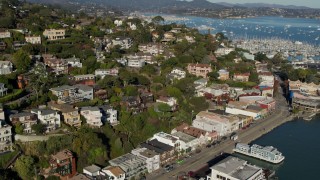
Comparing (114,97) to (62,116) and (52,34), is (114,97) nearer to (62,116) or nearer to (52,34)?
(62,116)

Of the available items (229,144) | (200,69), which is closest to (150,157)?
(229,144)

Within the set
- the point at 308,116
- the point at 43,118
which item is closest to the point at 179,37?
the point at 308,116

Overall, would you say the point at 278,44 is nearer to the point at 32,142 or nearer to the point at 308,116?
the point at 308,116

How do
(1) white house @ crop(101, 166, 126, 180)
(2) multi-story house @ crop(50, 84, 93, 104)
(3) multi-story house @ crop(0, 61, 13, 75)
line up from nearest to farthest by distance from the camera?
(1) white house @ crop(101, 166, 126, 180), (2) multi-story house @ crop(50, 84, 93, 104), (3) multi-story house @ crop(0, 61, 13, 75)

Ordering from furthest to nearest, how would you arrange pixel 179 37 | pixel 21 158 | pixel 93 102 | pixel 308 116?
pixel 179 37
pixel 308 116
pixel 93 102
pixel 21 158

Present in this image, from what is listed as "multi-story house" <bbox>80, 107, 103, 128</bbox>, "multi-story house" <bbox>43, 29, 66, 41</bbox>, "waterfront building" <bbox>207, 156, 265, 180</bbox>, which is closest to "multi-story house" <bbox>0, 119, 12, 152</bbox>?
"multi-story house" <bbox>80, 107, 103, 128</bbox>

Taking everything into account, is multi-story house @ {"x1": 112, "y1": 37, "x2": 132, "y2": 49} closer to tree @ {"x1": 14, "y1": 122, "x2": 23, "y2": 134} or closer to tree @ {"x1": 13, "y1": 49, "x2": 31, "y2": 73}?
tree @ {"x1": 13, "y1": 49, "x2": 31, "y2": 73}

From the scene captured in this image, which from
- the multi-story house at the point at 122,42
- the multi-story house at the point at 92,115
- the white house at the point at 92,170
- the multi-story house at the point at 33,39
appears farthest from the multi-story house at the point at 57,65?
the white house at the point at 92,170
